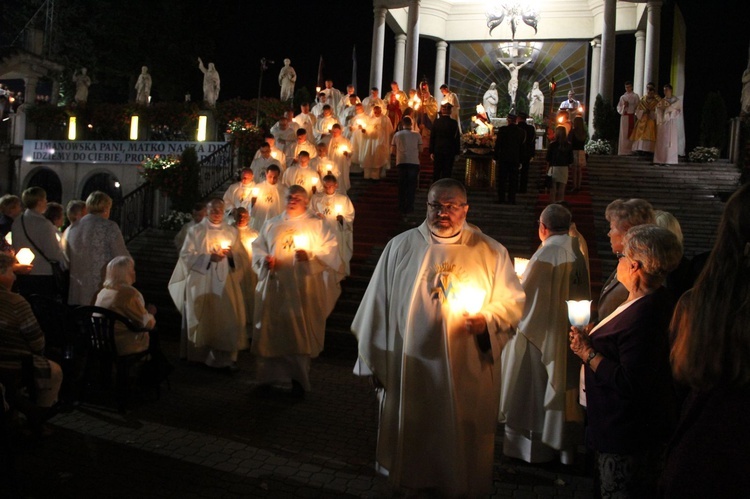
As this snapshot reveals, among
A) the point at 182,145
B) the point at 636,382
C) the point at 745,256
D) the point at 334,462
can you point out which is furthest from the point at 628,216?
the point at 182,145

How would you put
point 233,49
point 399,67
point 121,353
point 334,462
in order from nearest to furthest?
point 334,462 → point 121,353 → point 399,67 → point 233,49

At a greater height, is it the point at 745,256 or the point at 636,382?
the point at 745,256

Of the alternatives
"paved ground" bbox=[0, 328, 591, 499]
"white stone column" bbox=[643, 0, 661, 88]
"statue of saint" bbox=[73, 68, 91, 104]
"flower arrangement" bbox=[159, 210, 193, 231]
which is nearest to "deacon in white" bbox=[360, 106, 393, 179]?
"flower arrangement" bbox=[159, 210, 193, 231]

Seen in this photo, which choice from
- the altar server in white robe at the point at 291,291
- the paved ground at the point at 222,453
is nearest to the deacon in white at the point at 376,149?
the altar server in white robe at the point at 291,291

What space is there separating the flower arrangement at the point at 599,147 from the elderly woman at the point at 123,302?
1532 centimetres

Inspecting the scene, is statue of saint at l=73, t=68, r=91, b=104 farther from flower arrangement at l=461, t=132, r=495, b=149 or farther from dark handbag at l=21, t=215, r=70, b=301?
dark handbag at l=21, t=215, r=70, b=301

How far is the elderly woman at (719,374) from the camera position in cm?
199

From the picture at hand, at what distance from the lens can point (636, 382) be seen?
3070 mm

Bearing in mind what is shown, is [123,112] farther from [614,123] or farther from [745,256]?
[745,256]

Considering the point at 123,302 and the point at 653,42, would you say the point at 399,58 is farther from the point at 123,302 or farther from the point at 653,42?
the point at 123,302

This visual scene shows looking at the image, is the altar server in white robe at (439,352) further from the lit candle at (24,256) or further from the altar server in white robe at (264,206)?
the altar server in white robe at (264,206)

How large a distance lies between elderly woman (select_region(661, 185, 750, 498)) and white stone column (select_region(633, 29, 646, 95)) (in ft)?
81.5

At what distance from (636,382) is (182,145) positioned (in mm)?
21572

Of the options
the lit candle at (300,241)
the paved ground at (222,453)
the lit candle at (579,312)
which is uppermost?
the lit candle at (300,241)
